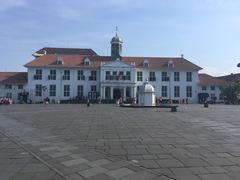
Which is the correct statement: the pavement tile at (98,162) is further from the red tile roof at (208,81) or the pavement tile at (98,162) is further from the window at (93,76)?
the red tile roof at (208,81)

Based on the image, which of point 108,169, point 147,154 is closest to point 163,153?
point 147,154

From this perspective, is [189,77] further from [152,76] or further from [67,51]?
[67,51]

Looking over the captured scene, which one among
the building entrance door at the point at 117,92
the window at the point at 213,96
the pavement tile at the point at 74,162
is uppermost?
the building entrance door at the point at 117,92

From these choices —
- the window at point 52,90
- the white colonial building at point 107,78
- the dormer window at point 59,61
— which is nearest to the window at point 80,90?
the white colonial building at point 107,78

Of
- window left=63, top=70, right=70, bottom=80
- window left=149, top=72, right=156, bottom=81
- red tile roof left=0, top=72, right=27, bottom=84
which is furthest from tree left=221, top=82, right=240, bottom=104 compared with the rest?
red tile roof left=0, top=72, right=27, bottom=84

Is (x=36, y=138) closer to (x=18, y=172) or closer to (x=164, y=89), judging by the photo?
(x=18, y=172)

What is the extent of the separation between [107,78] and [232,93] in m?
24.4

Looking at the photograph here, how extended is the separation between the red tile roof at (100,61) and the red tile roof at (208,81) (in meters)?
3.46

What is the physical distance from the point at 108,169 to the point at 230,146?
4.65 metres

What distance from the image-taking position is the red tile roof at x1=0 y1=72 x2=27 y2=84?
7575 cm

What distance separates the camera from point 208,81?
8044 centimetres

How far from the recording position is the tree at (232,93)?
69562 millimetres

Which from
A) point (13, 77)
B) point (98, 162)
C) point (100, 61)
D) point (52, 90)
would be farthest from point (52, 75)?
point (98, 162)

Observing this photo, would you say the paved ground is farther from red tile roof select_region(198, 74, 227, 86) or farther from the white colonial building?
red tile roof select_region(198, 74, 227, 86)
